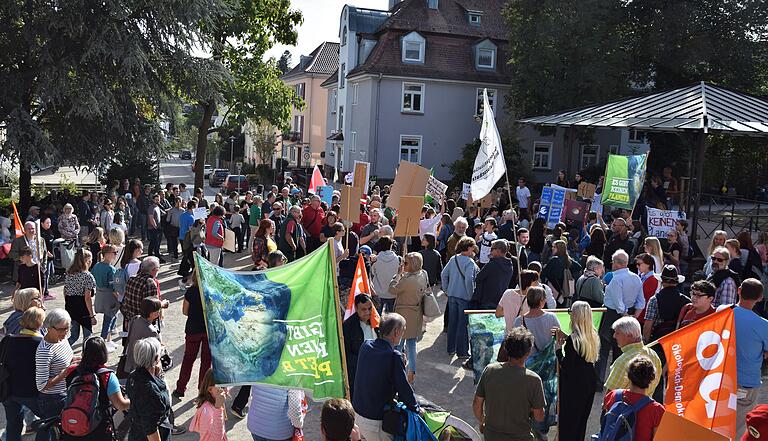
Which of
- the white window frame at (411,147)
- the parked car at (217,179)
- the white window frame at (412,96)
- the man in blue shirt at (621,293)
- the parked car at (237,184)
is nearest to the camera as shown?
the man in blue shirt at (621,293)

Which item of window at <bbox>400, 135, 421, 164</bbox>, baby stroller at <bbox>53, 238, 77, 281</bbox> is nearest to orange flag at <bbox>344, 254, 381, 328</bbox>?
baby stroller at <bbox>53, 238, 77, 281</bbox>

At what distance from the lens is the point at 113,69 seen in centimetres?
2322

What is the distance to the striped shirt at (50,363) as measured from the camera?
20.4 ft

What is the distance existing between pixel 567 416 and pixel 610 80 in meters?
25.8

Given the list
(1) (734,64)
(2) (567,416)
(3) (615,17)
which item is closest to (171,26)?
(3) (615,17)

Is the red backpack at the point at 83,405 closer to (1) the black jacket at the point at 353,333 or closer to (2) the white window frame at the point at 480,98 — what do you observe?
(1) the black jacket at the point at 353,333

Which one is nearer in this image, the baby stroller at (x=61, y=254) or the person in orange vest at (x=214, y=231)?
the person in orange vest at (x=214, y=231)

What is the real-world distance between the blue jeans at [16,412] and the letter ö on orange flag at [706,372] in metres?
5.38

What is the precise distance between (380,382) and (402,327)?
1.55ft

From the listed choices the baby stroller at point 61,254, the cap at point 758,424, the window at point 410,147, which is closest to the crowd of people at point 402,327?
the baby stroller at point 61,254

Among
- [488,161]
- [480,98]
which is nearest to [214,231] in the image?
[488,161]

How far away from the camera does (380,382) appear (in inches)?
224

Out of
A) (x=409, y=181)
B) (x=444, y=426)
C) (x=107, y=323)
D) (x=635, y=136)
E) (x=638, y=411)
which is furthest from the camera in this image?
(x=635, y=136)

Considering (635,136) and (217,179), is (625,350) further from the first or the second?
(217,179)
